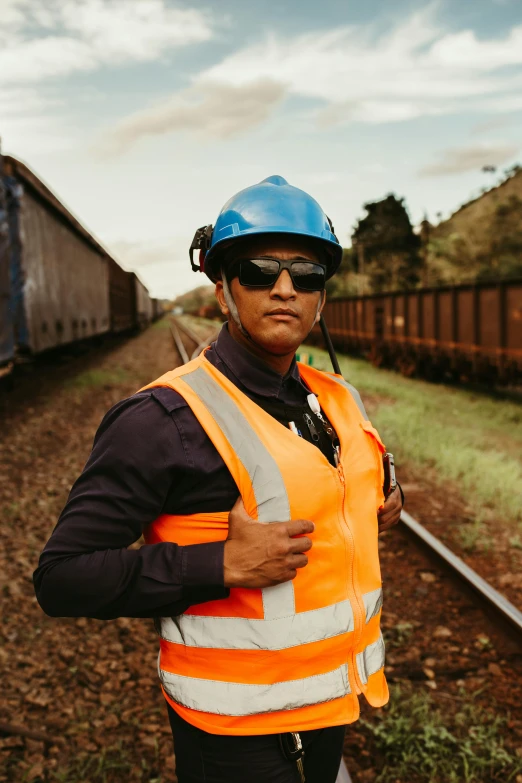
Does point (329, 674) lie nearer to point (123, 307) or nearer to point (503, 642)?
point (503, 642)

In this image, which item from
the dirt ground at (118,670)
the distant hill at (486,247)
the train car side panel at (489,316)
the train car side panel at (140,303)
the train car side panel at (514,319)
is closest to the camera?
the dirt ground at (118,670)

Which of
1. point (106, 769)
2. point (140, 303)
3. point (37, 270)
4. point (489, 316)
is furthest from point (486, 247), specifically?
point (106, 769)

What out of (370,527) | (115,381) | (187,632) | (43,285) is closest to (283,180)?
(370,527)

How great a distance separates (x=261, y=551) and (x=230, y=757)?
1.85ft

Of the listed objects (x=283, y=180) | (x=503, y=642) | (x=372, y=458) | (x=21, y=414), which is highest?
(x=283, y=180)

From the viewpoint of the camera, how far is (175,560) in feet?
4.84

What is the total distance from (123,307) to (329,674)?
29.9 metres

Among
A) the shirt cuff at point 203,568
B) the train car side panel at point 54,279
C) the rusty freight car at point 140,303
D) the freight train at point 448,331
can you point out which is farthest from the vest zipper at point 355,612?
the rusty freight car at point 140,303

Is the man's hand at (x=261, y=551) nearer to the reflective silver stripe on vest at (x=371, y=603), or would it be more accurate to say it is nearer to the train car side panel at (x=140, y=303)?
the reflective silver stripe on vest at (x=371, y=603)

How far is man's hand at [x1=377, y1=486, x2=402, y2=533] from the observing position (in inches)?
74.6

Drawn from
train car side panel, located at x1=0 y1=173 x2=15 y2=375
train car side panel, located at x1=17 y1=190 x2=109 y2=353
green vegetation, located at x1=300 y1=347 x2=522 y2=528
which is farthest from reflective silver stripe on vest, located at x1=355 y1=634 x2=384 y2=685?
train car side panel, located at x1=17 y1=190 x2=109 y2=353

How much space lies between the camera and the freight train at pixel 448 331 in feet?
42.2

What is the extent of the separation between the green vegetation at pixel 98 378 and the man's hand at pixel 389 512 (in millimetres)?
11777

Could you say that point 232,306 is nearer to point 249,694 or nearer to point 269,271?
point 269,271
